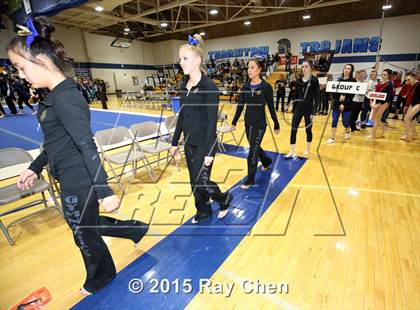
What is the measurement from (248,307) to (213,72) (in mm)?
15373

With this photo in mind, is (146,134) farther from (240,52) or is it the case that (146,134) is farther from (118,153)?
(240,52)

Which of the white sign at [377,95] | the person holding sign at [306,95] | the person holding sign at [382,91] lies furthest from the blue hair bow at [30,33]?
the person holding sign at [382,91]

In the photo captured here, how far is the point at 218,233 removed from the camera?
2422 millimetres

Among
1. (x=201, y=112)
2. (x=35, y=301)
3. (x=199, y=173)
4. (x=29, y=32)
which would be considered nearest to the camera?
(x=29, y=32)

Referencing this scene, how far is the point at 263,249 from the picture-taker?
2201 millimetres

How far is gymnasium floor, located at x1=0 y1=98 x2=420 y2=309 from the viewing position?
68.6 inches

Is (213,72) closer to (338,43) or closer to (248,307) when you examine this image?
(338,43)

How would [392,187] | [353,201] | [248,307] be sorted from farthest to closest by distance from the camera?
[392,187] → [353,201] → [248,307]

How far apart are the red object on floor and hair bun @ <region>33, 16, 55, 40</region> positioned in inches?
72.5

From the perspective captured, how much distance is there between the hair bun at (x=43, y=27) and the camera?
116 cm

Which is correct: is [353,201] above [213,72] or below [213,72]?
below

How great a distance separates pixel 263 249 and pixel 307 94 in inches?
113

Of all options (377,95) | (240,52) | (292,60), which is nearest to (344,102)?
(377,95)

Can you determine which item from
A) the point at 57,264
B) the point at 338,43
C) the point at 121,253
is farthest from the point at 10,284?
the point at 338,43
